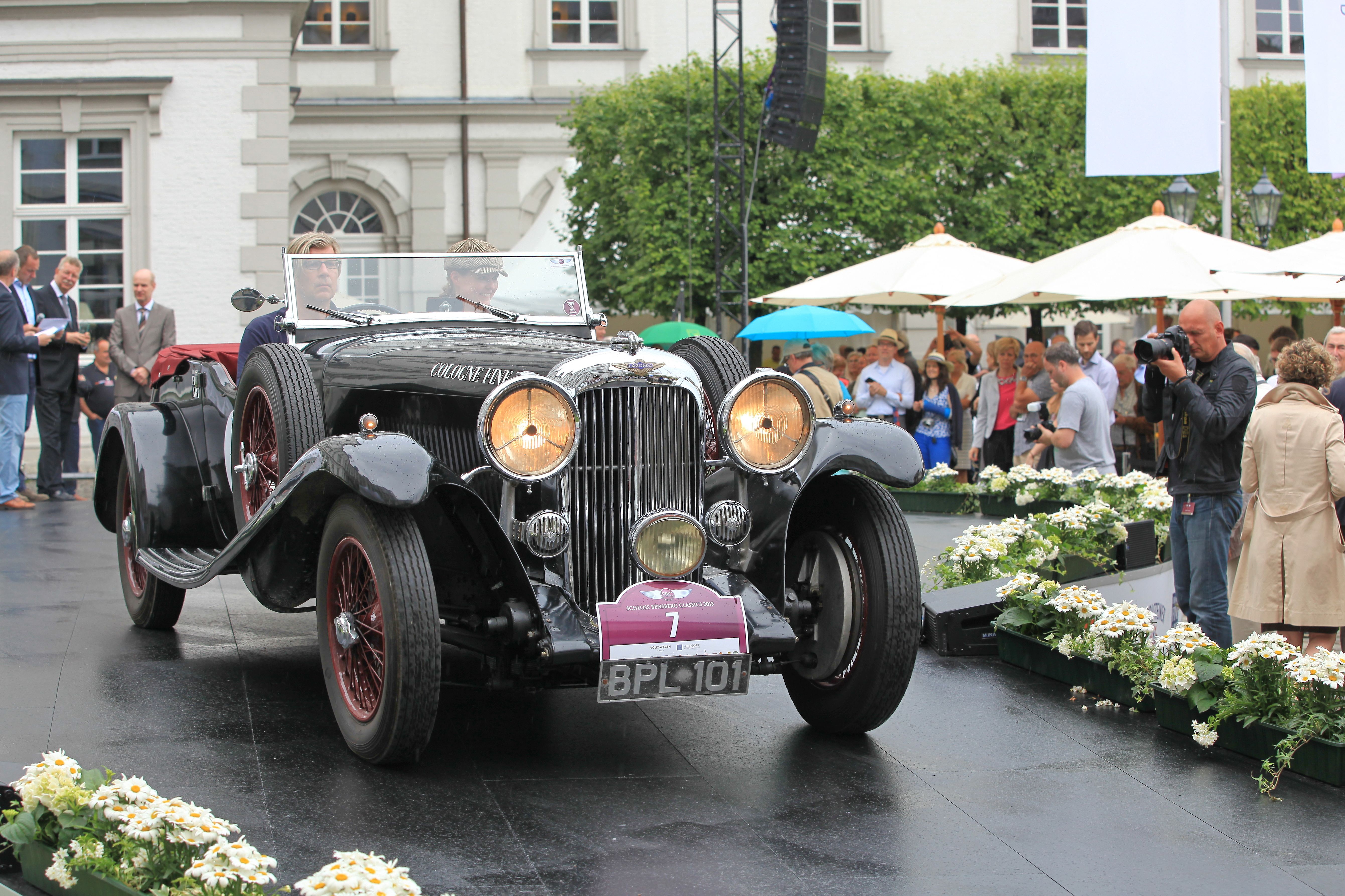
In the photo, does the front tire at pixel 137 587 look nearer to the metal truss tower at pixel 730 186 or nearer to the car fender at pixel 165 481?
the car fender at pixel 165 481

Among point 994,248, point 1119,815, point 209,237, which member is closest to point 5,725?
point 1119,815

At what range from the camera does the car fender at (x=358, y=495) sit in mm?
4125

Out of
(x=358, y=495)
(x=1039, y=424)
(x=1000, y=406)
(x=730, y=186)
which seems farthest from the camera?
(x=730, y=186)

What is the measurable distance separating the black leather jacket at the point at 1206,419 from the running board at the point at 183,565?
389 centimetres

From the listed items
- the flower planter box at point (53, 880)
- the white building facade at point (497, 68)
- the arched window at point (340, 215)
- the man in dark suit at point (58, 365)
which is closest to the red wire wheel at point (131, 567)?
the flower planter box at point (53, 880)

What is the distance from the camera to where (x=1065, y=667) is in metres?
5.61

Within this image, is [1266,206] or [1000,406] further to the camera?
[1266,206]

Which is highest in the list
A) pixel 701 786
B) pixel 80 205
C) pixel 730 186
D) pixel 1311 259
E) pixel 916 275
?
pixel 730 186

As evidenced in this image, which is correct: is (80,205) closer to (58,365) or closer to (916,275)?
(58,365)

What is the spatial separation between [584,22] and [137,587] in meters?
23.6

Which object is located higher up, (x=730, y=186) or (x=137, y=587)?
(x=730, y=186)

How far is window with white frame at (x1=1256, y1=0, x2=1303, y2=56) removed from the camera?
29.2 m

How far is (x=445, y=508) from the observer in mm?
4359

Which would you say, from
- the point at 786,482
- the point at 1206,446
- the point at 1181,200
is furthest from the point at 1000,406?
the point at 786,482
